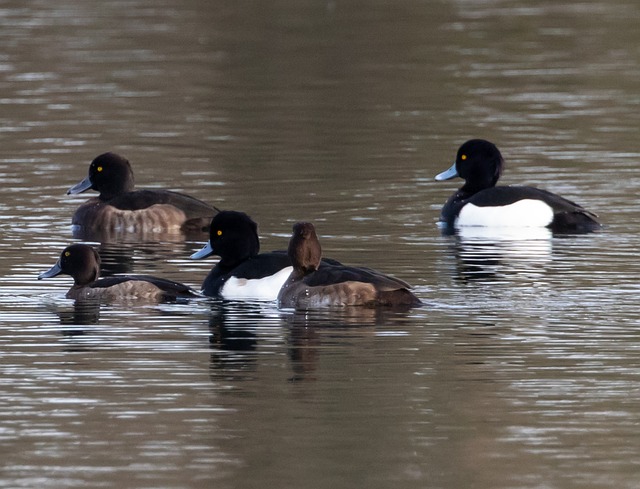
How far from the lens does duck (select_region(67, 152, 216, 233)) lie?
17891 mm

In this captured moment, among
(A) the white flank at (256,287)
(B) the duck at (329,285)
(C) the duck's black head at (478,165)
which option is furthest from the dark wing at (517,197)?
(B) the duck at (329,285)

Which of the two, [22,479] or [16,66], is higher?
[16,66]

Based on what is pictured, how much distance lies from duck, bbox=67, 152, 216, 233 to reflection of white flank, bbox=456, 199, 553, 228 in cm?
274

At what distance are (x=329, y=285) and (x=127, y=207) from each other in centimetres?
590

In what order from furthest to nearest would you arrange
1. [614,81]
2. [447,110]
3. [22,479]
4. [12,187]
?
1. [614,81]
2. [447,110]
3. [12,187]
4. [22,479]

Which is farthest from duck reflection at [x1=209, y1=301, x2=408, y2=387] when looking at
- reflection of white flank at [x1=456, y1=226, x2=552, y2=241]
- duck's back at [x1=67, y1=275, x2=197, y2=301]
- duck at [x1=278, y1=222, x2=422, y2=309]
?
reflection of white flank at [x1=456, y1=226, x2=552, y2=241]

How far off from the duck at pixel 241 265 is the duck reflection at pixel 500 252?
163cm

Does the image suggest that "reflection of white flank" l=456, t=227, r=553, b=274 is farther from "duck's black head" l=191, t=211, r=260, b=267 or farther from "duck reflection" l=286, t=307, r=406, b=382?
"duck reflection" l=286, t=307, r=406, b=382

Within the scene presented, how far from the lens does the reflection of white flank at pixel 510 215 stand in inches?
689

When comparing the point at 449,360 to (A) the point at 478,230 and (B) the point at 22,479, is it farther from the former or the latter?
(A) the point at 478,230

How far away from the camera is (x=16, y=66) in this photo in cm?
3359

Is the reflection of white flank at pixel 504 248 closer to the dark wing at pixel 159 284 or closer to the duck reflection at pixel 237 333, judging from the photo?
the duck reflection at pixel 237 333

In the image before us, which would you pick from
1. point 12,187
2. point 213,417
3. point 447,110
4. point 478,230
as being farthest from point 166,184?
point 213,417

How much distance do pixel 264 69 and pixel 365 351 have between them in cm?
2101
